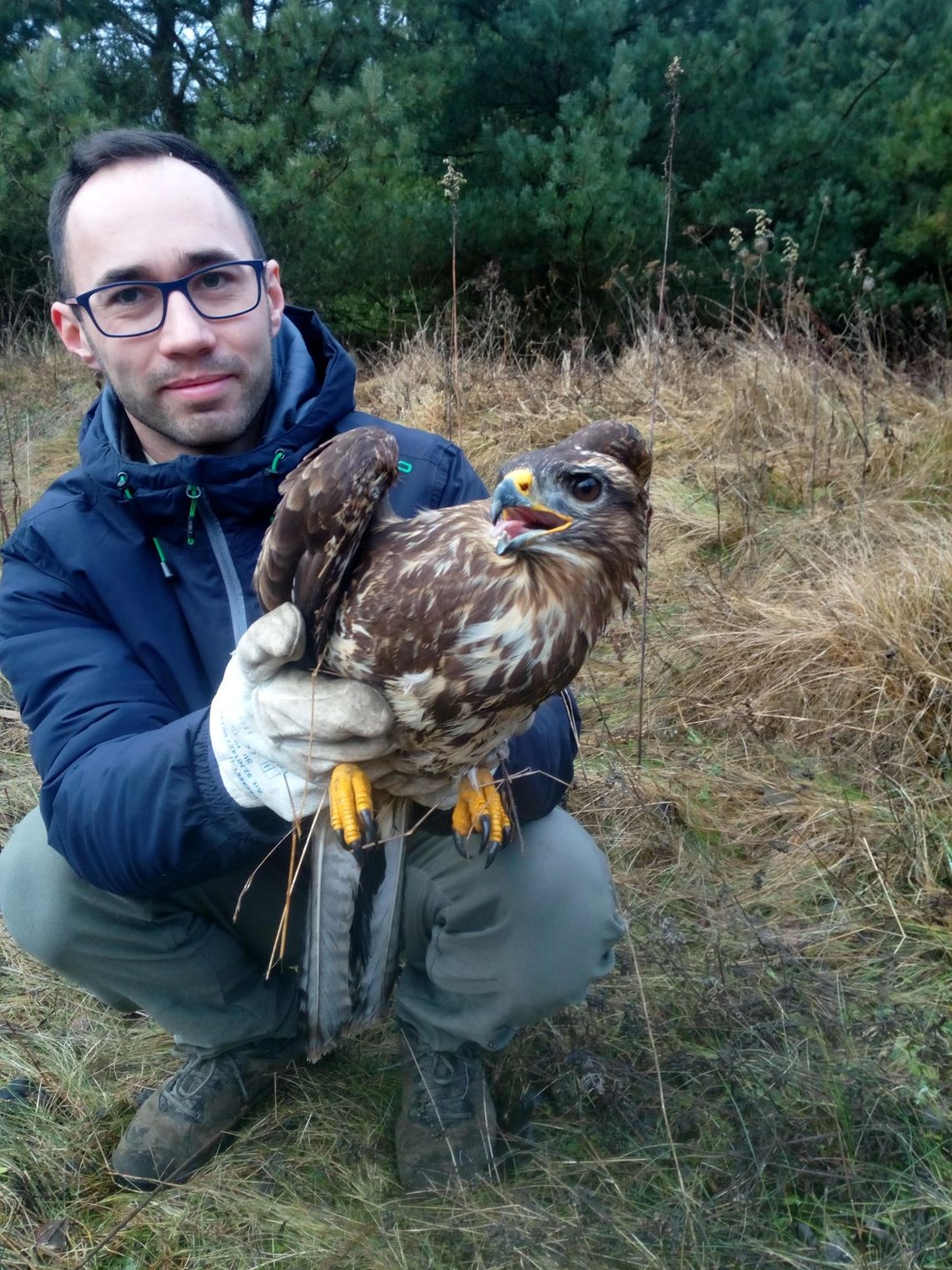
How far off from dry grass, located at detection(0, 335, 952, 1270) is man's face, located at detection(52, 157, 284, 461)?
5.50 ft

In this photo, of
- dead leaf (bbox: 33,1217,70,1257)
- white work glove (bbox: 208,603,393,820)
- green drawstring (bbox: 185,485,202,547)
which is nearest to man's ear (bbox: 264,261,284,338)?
green drawstring (bbox: 185,485,202,547)

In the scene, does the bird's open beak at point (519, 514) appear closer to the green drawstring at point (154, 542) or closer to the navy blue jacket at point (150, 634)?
the navy blue jacket at point (150, 634)

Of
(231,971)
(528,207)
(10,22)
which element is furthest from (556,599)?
(10,22)

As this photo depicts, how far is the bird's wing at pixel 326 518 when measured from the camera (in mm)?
1912

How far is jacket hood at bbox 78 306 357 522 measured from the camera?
7.74ft

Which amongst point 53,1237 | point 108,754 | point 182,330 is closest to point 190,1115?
point 53,1237

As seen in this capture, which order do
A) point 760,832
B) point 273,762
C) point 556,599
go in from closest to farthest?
point 556,599 < point 273,762 < point 760,832

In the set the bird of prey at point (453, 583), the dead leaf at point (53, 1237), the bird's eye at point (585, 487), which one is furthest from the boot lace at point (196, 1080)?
the bird's eye at point (585, 487)

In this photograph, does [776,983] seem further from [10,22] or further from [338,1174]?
[10,22]

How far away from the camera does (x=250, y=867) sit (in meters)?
2.43

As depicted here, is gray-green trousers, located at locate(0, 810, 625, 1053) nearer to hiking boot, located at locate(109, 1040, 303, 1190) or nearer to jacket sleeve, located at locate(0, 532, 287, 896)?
hiking boot, located at locate(109, 1040, 303, 1190)

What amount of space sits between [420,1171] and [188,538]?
1543mm

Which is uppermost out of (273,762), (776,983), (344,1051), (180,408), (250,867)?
(180,408)

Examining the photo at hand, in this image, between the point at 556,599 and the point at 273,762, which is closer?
the point at 556,599
